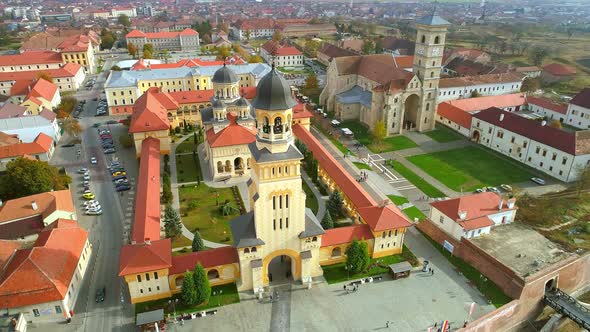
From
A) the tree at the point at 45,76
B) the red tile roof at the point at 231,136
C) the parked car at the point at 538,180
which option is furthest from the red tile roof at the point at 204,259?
the tree at the point at 45,76

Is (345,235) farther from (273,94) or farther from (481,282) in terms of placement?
(273,94)

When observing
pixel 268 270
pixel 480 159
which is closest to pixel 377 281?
pixel 268 270

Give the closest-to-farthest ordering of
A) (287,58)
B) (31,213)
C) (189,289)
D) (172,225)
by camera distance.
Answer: (189,289)
(31,213)
(172,225)
(287,58)

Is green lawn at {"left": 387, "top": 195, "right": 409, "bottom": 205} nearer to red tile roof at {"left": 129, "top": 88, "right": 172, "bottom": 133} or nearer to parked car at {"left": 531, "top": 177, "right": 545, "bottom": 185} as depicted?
parked car at {"left": 531, "top": 177, "right": 545, "bottom": 185}

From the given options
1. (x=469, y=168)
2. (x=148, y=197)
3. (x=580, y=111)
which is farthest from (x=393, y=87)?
(x=148, y=197)

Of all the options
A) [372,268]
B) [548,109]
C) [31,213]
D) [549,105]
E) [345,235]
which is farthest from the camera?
[549,105]

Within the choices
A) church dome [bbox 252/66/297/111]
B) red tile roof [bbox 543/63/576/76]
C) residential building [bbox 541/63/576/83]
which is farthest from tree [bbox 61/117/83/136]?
red tile roof [bbox 543/63/576/76]
